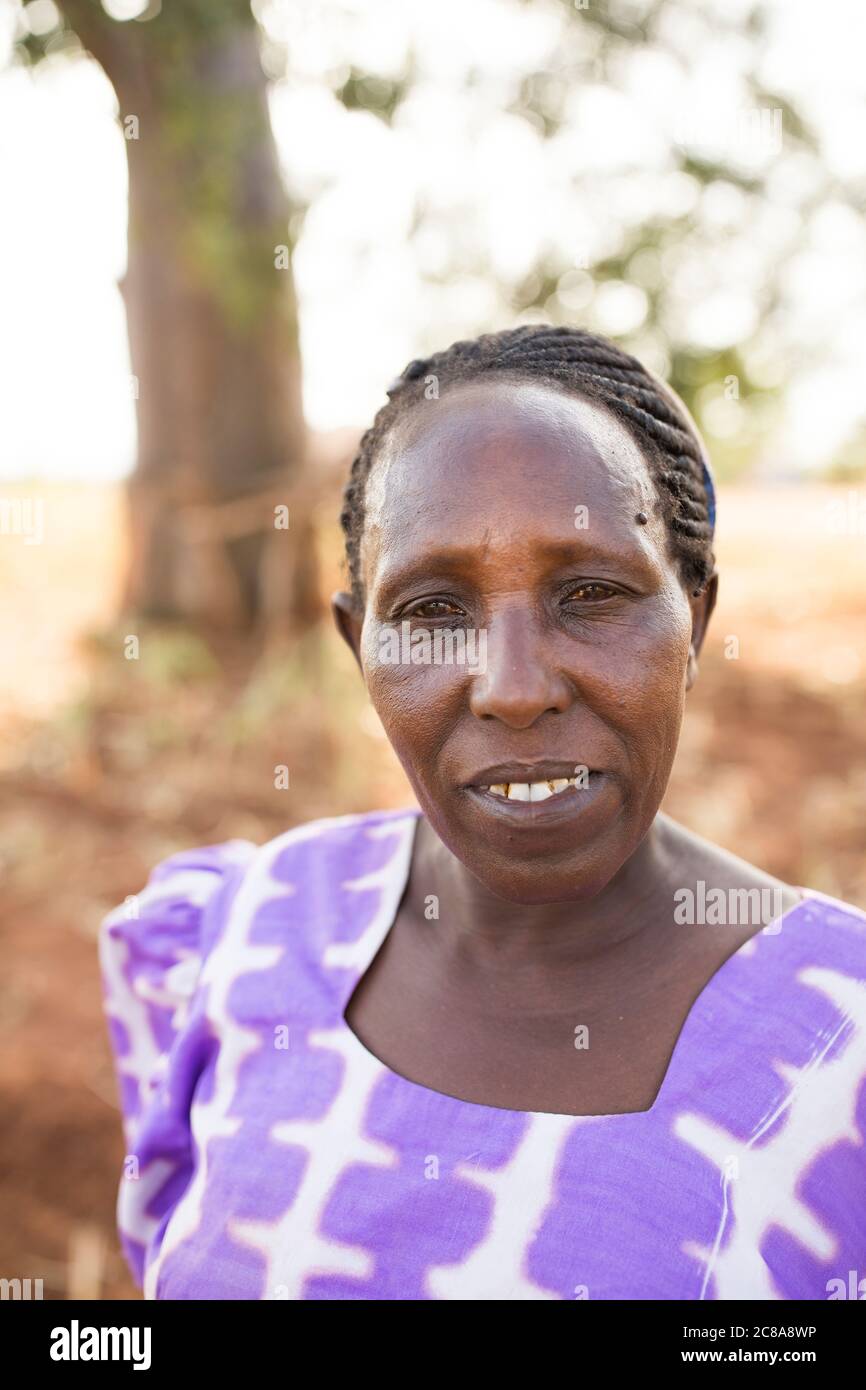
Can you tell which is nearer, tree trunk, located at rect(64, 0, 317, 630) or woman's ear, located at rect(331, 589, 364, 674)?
woman's ear, located at rect(331, 589, 364, 674)

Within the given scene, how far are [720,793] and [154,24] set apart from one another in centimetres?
423

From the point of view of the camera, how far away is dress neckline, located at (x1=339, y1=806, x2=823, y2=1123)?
134 cm

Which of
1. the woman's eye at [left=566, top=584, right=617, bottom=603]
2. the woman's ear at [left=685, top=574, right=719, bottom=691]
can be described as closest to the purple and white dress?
the woman's ear at [left=685, top=574, right=719, bottom=691]

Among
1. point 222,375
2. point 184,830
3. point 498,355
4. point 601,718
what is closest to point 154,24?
point 222,375

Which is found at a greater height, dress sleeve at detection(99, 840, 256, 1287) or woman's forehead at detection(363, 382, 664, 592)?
woman's forehead at detection(363, 382, 664, 592)

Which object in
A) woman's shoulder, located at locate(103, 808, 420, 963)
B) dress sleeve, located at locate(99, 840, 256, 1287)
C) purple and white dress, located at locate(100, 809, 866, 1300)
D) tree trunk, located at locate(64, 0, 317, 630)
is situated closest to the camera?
purple and white dress, located at locate(100, 809, 866, 1300)

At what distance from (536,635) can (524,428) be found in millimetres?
267

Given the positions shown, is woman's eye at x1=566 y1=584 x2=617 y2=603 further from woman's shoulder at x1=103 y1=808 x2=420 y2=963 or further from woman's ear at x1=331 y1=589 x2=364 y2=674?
woman's shoulder at x1=103 y1=808 x2=420 y2=963

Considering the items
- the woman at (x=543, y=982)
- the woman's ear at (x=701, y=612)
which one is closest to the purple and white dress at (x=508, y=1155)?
the woman at (x=543, y=982)

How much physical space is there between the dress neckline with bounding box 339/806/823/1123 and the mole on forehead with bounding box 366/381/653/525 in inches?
23.5

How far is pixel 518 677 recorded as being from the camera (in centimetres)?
131

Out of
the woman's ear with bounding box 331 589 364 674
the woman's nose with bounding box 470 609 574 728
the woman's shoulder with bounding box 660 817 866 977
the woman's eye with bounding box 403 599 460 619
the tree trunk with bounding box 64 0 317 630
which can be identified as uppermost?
the tree trunk with bounding box 64 0 317 630

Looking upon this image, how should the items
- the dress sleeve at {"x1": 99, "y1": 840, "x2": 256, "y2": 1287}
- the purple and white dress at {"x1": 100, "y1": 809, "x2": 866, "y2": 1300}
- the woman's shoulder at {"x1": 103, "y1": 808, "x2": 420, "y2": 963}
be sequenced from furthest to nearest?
the woman's shoulder at {"x1": 103, "y1": 808, "x2": 420, "y2": 963}
the dress sleeve at {"x1": 99, "y1": 840, "x2": 256, "y2": 1287}
the purple and white dress at {"x1": 100, "y1": 809, "x2": 866, "y2": 1300}
